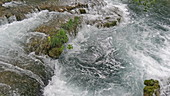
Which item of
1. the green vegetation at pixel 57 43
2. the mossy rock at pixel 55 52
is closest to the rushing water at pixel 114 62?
the mossy rock at pixel 55 52

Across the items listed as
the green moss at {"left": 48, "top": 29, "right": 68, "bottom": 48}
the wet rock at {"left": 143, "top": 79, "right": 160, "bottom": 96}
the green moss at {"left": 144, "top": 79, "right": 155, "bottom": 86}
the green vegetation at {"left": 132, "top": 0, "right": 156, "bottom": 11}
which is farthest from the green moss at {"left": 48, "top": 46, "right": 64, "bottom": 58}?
the green vegetation at {"left": 132, "top": 0, "right": 156, "bottom": 11}

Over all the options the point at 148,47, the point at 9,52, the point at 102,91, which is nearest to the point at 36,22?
the point at 9,52

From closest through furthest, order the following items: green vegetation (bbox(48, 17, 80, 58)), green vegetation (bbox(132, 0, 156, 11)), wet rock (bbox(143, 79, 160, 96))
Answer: wet rock (bbox(143, 79, 160, 96)), green vegetation (bbox(48, 17, 80, 58)), green vegetation (bbox(132, 0, 156, 11))

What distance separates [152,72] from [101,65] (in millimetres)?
3015

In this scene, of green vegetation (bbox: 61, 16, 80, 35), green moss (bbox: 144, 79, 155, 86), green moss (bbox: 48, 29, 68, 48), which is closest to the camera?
green moss (bbox: 144, 79, 155, 86)

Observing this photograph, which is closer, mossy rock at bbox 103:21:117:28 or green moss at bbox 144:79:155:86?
green moss at bbox 144:79:155:86

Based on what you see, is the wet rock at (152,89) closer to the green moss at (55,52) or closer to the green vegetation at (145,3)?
the green moss at (55,52)

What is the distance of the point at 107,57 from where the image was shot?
11406mm

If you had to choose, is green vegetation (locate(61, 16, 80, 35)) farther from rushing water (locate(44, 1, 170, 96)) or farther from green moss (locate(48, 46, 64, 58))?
green moss (locate(48, 46, 64, 58))

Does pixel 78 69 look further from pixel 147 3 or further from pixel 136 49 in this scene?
pixel 147 3

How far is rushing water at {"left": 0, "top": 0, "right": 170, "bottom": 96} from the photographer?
9016mm

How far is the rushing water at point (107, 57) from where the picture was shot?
9016 millimetres

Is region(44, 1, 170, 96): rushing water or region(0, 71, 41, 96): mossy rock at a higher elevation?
region(0, 71, 41, 96): mossy rock

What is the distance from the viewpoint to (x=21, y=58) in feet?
31.9
